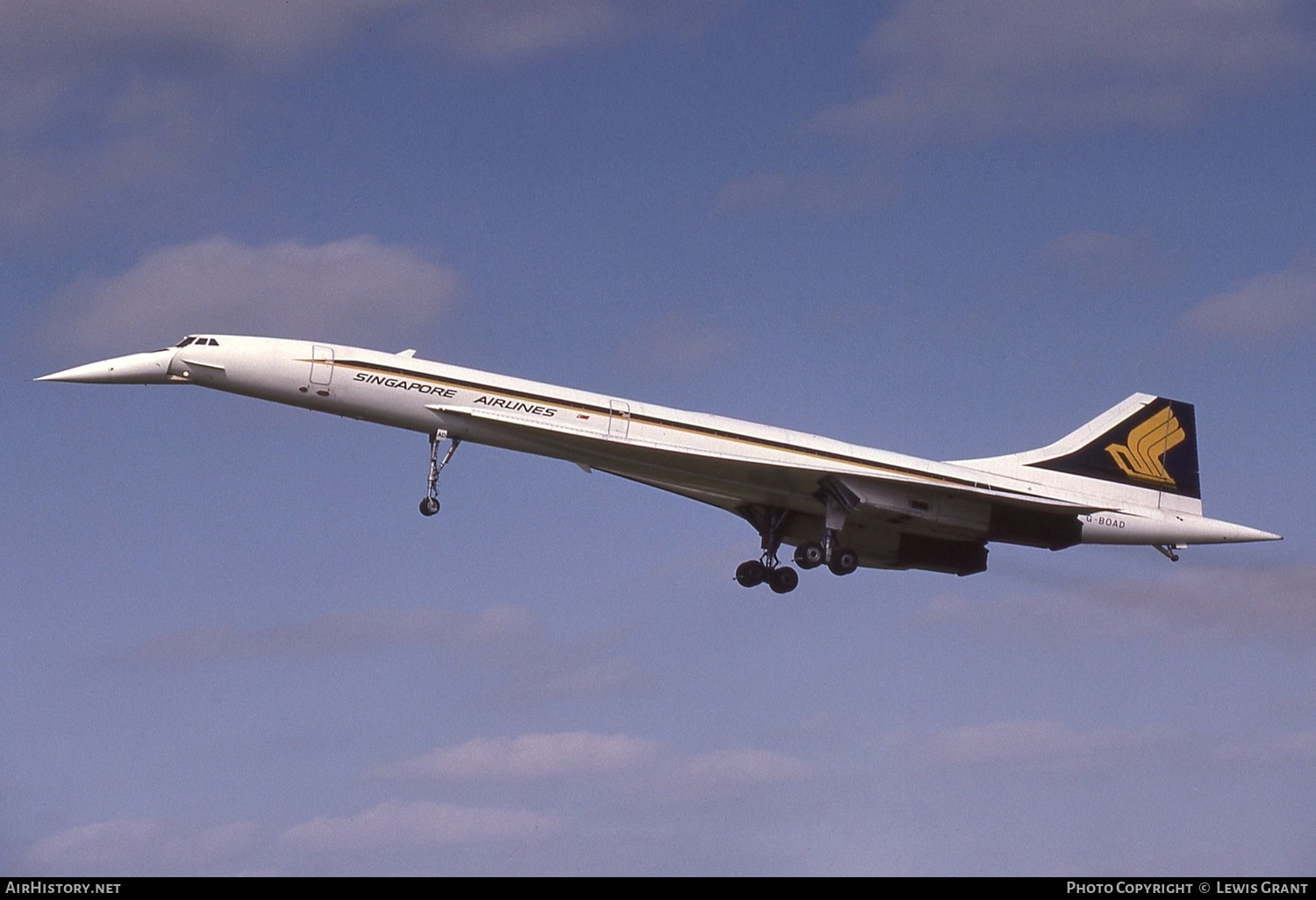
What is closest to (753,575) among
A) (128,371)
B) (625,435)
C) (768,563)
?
(768,563)

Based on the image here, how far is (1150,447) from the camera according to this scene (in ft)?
113

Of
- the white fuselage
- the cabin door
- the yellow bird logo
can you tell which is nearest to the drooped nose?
the white fuselage

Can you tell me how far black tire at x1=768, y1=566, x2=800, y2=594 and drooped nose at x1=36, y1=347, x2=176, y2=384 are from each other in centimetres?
1242

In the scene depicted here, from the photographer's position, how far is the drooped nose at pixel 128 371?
1126 inches

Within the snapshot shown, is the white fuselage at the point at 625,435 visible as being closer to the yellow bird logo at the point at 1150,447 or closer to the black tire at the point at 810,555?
the yellow bird logo at the point at 1150,447

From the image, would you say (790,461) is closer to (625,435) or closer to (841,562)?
(841,562)

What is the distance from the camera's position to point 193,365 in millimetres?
29109

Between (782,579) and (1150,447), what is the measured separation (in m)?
8.08

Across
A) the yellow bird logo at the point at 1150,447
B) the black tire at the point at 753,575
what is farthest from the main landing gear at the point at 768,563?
the yellow bird logo at the point at 1150,447

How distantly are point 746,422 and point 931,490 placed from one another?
3.80 meters
